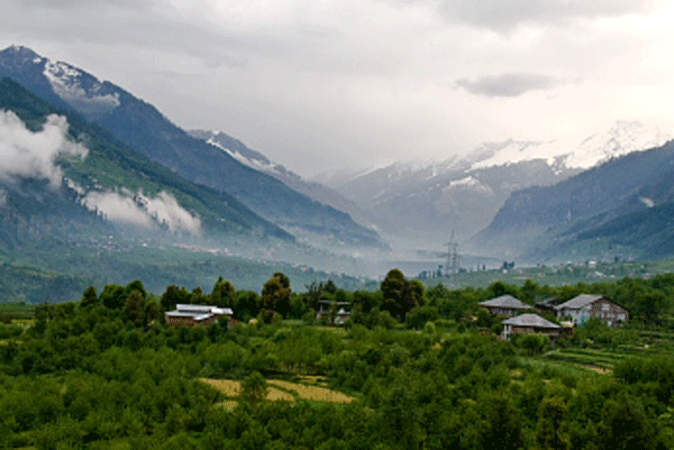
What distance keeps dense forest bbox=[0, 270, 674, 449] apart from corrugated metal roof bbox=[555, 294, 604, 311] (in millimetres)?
6636

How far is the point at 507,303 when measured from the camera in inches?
5098

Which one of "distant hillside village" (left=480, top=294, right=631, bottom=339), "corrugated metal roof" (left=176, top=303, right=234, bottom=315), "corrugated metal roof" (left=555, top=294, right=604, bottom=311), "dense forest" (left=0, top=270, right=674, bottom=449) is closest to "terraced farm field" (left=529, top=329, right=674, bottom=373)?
"dense forest" (left=0, top=270, right=674, bottom=449)

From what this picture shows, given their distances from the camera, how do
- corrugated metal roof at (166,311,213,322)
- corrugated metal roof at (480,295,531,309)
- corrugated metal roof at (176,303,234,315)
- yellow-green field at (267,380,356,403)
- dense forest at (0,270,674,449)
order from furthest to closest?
corrugated metal roof at (480,295,531,309), corrugated metal roof at (176,303,234,315), corrugated metal roof at (166,311,213,322), yellow-green field at (267,380,356,403), dense forest at (0,270,674,449)


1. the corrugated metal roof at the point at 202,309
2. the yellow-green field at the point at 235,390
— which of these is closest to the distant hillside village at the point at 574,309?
the corrugated metal roof at the point at 202,309

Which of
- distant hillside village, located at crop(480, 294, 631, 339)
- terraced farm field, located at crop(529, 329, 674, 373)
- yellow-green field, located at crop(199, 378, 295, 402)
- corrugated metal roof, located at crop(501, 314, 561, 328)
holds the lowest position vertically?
yellow-green field, located at crop(199, 378, 295, 402)

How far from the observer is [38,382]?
267 feet

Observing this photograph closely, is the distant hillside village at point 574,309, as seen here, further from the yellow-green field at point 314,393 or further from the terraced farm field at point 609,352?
the yellow-green field at point 314,393

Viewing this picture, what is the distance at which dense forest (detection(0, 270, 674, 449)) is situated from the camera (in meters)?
64.8

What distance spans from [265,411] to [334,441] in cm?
902

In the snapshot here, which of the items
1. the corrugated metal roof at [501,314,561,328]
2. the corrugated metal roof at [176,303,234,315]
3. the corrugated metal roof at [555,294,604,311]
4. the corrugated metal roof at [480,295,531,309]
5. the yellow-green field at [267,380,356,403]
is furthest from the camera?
the corrugated metal roof at [555,294,604,311]

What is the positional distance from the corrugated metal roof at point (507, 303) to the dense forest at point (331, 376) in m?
3.85

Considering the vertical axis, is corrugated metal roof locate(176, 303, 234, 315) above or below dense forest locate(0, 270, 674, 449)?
above

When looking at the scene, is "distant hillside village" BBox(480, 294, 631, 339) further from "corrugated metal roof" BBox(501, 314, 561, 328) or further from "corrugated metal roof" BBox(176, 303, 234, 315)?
"corrugated metal roof" BBox(176, 303, 234, 315)

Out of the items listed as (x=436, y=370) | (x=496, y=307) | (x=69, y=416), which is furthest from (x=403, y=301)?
(x=69, y=416)
